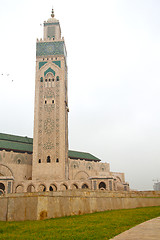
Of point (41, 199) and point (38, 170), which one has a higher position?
point (38, 170)

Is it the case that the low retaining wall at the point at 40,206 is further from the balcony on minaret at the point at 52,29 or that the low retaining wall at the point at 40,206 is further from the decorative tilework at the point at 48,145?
the balcony on minaret at the point at 52,29

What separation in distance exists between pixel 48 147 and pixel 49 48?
1668cm

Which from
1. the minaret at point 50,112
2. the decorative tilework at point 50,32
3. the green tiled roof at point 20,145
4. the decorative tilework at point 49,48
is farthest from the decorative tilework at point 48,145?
the decorative tilework at point 50,32

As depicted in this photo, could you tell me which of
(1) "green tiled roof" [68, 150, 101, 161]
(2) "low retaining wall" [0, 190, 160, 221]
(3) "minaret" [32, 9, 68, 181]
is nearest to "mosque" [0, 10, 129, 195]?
(3) "minaret" [32, 9, 68, 181]

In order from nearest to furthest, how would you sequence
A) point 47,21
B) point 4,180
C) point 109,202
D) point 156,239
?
point 156,239 → point 109,202 → point 4,180 → point 47,21

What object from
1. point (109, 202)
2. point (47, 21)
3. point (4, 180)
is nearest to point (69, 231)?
point (109, 202)

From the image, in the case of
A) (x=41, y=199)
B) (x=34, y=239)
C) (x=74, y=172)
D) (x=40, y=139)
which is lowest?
(x=34, y=239)

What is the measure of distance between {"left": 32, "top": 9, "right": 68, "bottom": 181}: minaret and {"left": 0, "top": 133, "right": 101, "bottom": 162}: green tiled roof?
17.6 feet

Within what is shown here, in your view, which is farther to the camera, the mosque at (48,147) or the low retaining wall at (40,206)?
the mosque at (48,147)

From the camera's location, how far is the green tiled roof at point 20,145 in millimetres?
36719

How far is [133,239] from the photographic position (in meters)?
3.34

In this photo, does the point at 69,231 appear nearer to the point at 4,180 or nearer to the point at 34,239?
the point at 34,239

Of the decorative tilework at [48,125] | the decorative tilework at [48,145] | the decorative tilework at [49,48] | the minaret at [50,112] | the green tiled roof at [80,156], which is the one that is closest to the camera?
the minaret at [50,112]

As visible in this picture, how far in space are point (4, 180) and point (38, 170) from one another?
182 inches
